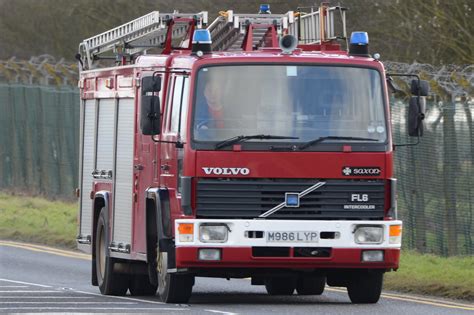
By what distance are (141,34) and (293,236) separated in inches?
171

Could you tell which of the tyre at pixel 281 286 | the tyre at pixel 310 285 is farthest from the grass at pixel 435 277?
the tyre at pixel 281 286

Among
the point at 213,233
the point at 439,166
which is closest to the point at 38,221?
the point at 439,166

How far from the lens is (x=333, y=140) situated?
14750 millimetres

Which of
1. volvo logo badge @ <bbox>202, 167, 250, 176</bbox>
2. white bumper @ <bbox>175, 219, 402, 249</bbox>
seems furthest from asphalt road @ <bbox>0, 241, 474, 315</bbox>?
volvo logo badge @ <bbox>202, 167, 250, 176</bbox>

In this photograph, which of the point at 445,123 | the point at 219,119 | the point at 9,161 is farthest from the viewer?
the point at 9,161

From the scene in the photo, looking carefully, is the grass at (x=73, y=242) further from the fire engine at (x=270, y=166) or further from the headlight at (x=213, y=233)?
the headlight at (x=213, y=233)

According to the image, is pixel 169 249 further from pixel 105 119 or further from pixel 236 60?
pixel 105 119

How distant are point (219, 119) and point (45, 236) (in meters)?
11.4

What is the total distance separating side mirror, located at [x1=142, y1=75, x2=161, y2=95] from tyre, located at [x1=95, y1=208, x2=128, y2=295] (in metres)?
2.74

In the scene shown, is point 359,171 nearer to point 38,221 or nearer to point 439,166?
point 439,166

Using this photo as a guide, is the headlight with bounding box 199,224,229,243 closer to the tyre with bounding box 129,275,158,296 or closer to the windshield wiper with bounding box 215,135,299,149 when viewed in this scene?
the windshield wiper with bounding box 215,135,299,149

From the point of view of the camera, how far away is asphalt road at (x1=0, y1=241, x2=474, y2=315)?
1445 cm

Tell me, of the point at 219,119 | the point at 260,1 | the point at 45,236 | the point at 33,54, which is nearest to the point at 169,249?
the point at 219,119

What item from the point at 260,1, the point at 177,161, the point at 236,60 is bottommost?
the point at 177,161
